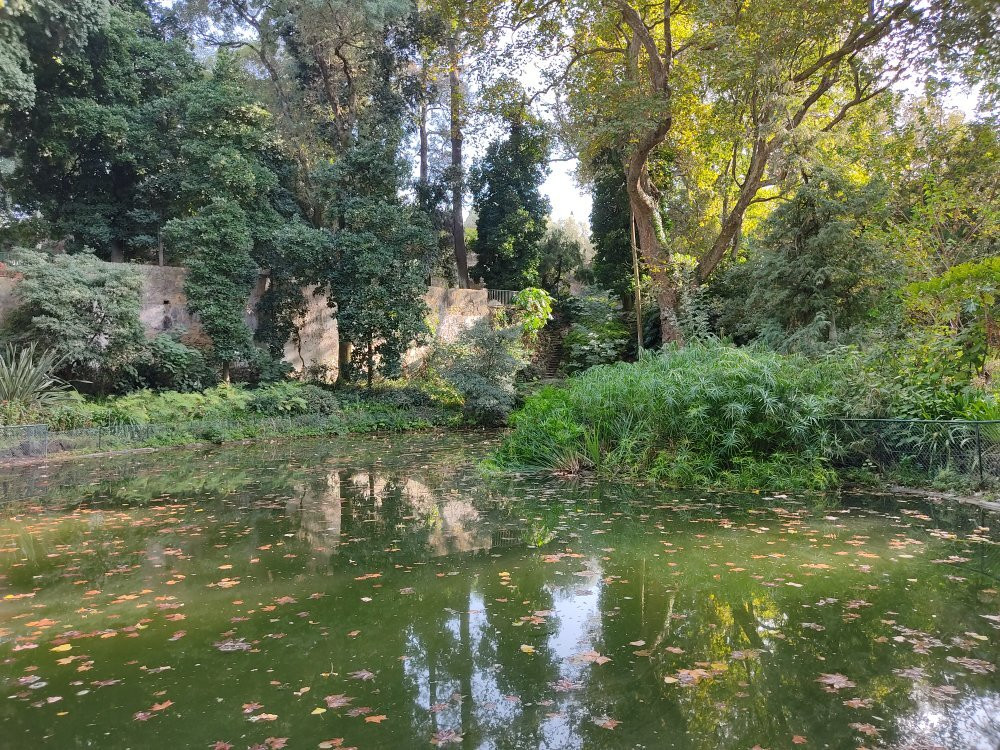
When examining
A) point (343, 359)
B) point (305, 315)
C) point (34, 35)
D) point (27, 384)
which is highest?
point (34, 35)

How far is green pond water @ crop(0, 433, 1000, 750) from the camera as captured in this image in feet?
8.99

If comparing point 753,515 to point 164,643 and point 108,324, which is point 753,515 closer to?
point 164,643

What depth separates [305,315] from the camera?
63.5ft

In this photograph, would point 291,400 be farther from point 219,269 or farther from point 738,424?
point 738,424

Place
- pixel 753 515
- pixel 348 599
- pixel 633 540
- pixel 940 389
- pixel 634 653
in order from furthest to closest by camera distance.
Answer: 1. pixel 940 389
2. pixel 753 515
3. pixel 633 540
4. pixel 348 599
5. pixel 634 653

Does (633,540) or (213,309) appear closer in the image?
(633,540)

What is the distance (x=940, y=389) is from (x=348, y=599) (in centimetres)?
715

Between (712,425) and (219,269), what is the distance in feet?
43.6

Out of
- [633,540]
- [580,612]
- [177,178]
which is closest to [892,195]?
[633,540]

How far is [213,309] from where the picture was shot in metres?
16.1

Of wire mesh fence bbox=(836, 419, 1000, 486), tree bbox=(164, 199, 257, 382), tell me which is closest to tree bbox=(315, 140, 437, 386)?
tree bbox=(164, 199, 257, 382)

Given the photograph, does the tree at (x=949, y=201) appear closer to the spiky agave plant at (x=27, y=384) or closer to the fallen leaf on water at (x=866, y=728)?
the fallen leaf on water at (x=866, y=728)

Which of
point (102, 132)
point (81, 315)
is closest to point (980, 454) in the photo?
point (81, 315)

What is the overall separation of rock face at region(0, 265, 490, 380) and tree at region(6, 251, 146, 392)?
100cm
